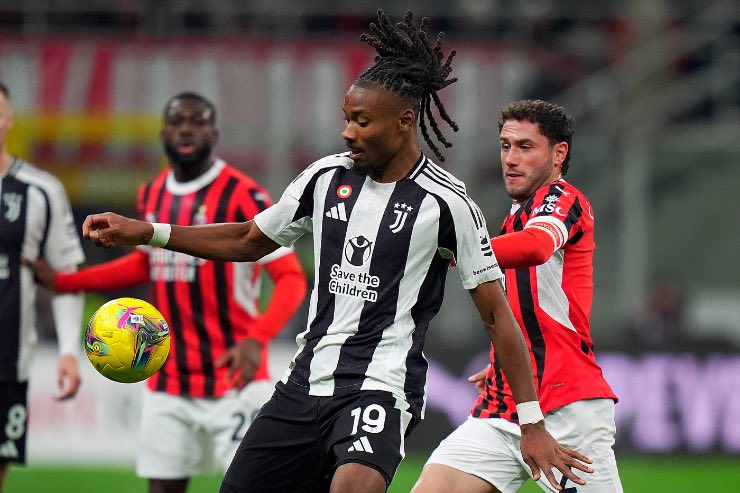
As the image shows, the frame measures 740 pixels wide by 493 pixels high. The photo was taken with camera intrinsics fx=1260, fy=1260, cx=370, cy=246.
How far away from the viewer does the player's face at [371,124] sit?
4785mm

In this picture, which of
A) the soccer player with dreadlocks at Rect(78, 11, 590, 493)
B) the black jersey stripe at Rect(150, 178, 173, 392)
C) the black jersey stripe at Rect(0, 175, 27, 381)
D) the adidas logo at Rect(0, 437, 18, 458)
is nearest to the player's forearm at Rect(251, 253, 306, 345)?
the black jersey stripe at Rect(150, 178, 173, 392)

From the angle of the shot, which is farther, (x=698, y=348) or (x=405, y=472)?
(x=698, y=348)

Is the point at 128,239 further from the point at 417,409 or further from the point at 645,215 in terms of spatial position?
the point at 645,215

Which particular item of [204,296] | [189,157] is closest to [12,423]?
[204,296]

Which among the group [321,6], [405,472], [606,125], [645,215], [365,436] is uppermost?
[321,6]

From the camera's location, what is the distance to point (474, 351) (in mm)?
11164

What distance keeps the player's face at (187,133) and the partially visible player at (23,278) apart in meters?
0.72

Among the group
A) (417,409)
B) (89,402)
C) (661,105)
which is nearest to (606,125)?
(661,105)

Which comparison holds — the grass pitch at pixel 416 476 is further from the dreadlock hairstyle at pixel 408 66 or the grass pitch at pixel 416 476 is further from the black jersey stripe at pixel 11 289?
the dreadlock hairstyle at pixel 408 66

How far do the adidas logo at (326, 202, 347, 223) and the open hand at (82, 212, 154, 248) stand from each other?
28.7 inches

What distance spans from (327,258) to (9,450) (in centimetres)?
296

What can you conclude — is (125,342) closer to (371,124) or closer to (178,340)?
(371,124)

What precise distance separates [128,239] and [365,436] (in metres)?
1.17

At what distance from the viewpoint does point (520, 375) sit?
480 cm
